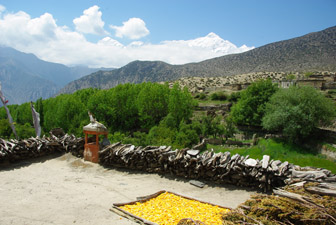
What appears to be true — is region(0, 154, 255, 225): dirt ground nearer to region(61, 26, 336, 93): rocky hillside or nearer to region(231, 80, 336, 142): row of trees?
region(231, 80, 336, 142): row of trees

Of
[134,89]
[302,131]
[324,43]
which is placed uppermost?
[324,43]

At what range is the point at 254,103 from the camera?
3519cm

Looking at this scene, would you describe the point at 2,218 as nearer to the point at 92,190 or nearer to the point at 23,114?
the point at 92,190

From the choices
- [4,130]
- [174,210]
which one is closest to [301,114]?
[174,210]

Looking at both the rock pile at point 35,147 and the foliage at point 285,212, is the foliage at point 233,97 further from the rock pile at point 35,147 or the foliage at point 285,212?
the foliage at point 285,212

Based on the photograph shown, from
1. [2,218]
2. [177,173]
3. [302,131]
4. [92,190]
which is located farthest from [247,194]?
[302,131]

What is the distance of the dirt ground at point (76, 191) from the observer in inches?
272

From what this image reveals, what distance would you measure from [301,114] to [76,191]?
23.0 meters

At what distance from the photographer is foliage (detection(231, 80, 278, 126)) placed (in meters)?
34.4

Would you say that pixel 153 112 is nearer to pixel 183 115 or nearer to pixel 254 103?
pixel 183 115

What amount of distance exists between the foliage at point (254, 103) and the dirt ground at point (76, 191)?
89.6 feet

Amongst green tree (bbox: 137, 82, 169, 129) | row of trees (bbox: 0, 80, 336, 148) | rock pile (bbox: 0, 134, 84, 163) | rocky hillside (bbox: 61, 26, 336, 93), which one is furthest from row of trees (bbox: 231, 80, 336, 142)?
rocky hillside (bbox: 61, 26, 336, 93)

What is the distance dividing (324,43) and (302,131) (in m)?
84.5

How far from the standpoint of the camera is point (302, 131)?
2367 centimetres
